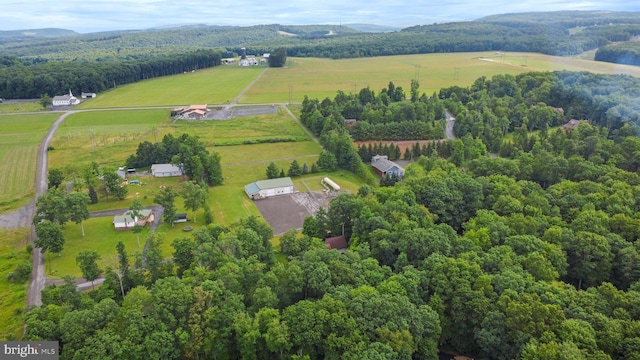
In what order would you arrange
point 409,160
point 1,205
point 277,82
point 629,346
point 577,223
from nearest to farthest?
point 629,346 → point 577,223 → point 1,205 → point 409,160 → point 277,82

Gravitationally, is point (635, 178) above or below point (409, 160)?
above

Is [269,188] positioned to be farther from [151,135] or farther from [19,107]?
[19,107]

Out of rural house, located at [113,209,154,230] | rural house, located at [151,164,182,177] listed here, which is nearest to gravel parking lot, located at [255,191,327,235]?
rural house, located at [113,209,154,230]

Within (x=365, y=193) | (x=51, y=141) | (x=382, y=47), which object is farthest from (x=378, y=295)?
(x=382, y=47)

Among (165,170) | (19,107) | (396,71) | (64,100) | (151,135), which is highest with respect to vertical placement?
(396,71)

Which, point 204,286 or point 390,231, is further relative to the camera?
point 390,231

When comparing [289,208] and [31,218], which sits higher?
[31,218]

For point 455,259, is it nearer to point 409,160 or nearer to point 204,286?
point 204,286

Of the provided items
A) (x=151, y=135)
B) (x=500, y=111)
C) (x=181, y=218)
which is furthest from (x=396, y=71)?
(x=181, y=218)
